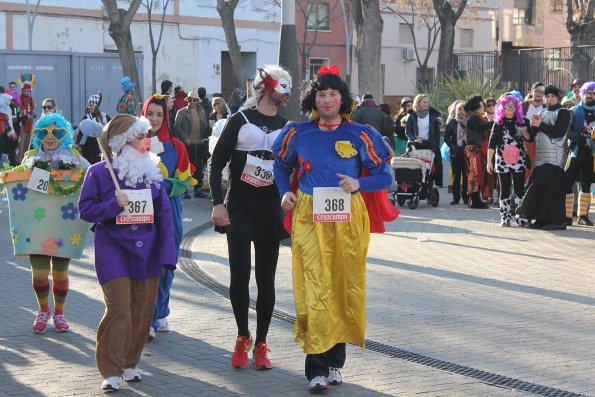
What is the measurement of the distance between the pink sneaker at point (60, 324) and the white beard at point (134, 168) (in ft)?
6.75

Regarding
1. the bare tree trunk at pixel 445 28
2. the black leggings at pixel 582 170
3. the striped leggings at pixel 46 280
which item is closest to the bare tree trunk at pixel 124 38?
the bare tree trunk at pixel 445 28

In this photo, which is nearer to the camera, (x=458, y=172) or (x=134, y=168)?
(x=134, y=168)

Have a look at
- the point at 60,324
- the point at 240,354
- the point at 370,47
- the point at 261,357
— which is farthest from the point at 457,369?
the point at 370,47

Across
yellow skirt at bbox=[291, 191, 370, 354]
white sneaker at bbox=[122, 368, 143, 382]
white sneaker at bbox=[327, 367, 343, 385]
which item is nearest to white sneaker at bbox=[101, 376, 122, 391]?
white sneaker at bbox=[122, 368, 143, 382]

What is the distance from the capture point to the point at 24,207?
875 cm

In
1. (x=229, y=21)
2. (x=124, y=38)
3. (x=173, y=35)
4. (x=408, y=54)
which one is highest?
(x=173, y=35)

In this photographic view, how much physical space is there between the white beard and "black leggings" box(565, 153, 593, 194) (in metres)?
9.66

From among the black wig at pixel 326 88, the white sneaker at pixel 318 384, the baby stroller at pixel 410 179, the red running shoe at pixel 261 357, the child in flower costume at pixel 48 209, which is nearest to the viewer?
the white sneaker at pixel 318 384

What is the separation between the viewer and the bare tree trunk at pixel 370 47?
2487cm

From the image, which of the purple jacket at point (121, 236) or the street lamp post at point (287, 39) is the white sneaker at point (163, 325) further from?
the street lamp post at point (287, 39)

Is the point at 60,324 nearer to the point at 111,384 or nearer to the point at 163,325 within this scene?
the point at 163,325

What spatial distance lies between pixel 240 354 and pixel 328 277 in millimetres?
1008

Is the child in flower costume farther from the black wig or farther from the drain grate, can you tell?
the black wig

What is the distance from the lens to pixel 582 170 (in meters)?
15.7
